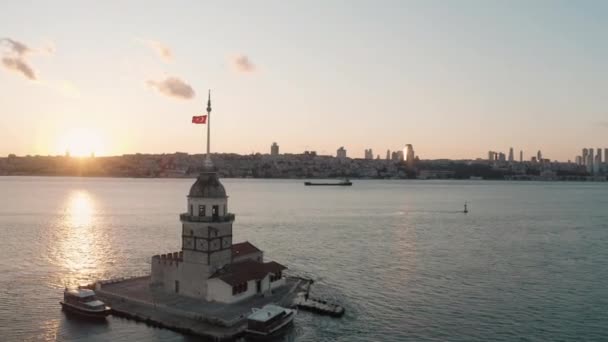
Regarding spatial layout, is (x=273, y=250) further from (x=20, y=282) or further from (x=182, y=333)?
(x=182, y=333)

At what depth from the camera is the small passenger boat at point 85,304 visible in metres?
41.3

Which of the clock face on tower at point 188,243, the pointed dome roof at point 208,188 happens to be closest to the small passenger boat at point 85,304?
the clock face on tower at point 188,243

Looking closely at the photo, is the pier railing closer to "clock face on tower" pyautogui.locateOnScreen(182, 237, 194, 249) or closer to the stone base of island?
"clock face on tower" pyautogui.locateOnScreen(182, 237, 194, 249)

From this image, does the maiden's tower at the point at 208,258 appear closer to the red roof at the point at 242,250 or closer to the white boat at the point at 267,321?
the red roof at the point at 242,250

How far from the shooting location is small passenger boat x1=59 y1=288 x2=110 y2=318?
135ft

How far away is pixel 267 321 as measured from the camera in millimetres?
36844

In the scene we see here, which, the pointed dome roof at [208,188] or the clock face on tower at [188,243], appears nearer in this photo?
the pointed dome roof at [208,188]

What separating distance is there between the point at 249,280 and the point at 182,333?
7.45m

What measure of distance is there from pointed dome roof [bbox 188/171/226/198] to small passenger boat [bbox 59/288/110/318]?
1068cm

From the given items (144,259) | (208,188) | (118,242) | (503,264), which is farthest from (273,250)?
(208,188)

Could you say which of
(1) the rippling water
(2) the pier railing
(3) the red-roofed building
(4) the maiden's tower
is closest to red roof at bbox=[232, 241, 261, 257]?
(3) the red-roofed building

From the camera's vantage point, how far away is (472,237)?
92250 millimetres

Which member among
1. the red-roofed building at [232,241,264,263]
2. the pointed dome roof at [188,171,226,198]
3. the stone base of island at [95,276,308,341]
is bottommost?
the stone base of island at [95,276,308,341]

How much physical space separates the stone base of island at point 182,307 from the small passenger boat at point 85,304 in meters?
1.04
